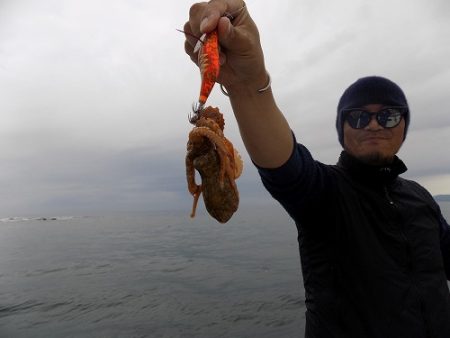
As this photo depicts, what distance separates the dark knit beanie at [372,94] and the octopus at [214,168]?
5.90ft

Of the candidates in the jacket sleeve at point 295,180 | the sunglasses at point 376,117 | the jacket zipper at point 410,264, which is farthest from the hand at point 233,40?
the jacket zipper at point 410,264

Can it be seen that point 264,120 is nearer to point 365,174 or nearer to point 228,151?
point 228,151

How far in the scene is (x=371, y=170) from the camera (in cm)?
346

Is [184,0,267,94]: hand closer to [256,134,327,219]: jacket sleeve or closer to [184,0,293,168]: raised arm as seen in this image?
[184,0,293,168]: raised arm

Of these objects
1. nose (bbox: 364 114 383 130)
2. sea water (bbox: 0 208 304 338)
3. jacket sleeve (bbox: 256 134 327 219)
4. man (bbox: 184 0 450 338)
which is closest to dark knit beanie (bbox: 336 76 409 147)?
man (bbox: 184 0 450 338)

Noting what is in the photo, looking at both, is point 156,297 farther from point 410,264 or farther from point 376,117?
point 376,117

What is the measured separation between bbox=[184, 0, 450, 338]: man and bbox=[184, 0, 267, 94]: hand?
0.03 ft

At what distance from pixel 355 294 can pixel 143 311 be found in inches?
519

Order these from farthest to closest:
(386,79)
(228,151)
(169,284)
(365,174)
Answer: (169,284) → (386,79) → (365,174) → (228,151)

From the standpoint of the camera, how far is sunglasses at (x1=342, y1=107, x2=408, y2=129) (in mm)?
3555

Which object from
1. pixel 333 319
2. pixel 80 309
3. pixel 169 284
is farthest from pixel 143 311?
pixel 333 319

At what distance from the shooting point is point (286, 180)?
2.82 m

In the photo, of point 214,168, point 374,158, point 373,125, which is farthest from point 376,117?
point 214,168

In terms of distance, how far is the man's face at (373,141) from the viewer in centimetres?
354
